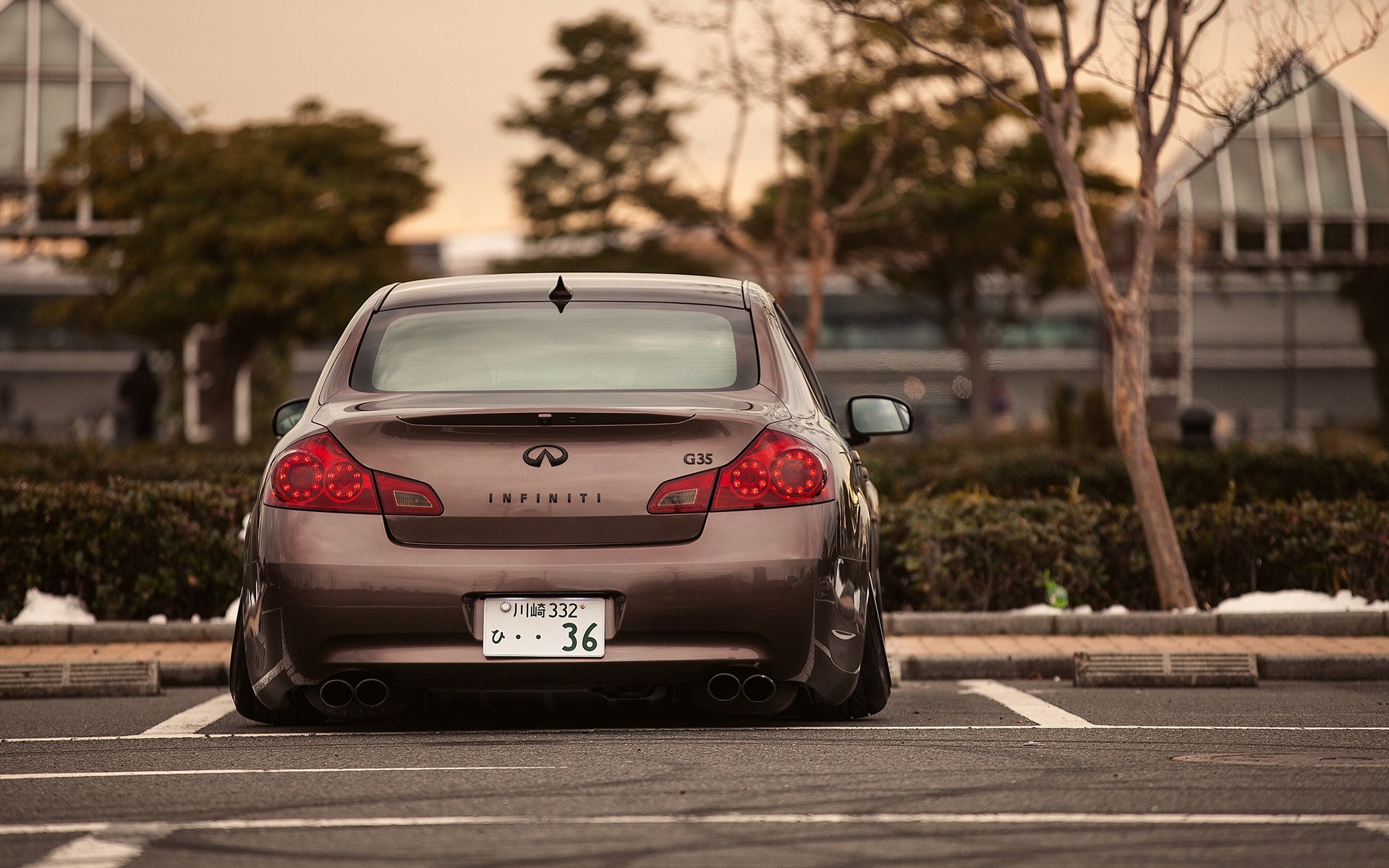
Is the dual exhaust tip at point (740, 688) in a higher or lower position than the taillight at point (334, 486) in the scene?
lower

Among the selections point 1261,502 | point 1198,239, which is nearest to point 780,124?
point 1261,502

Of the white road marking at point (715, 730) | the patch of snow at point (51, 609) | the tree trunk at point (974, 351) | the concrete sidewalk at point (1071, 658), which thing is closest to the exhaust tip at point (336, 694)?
the white road marking at point (715, 730)

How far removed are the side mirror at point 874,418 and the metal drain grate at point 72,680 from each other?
3467 millimetres

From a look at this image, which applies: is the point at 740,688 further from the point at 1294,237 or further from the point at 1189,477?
the point at 1294,237

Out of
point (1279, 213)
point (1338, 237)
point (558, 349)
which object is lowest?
point (558, 349)

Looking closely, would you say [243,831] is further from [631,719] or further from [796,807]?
[631,719]

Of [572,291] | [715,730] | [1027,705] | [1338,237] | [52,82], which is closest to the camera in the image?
[715,730]

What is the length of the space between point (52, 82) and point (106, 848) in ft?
129

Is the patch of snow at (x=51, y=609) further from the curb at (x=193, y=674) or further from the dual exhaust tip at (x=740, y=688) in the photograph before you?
the dual exhaust tip at (x=740, y=688)

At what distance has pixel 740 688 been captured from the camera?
6422 millimetres

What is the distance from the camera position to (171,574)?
35.9ft

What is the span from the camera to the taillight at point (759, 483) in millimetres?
6117

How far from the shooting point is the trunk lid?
6090mm

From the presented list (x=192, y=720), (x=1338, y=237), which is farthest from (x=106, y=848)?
(x=1338, y=237)
